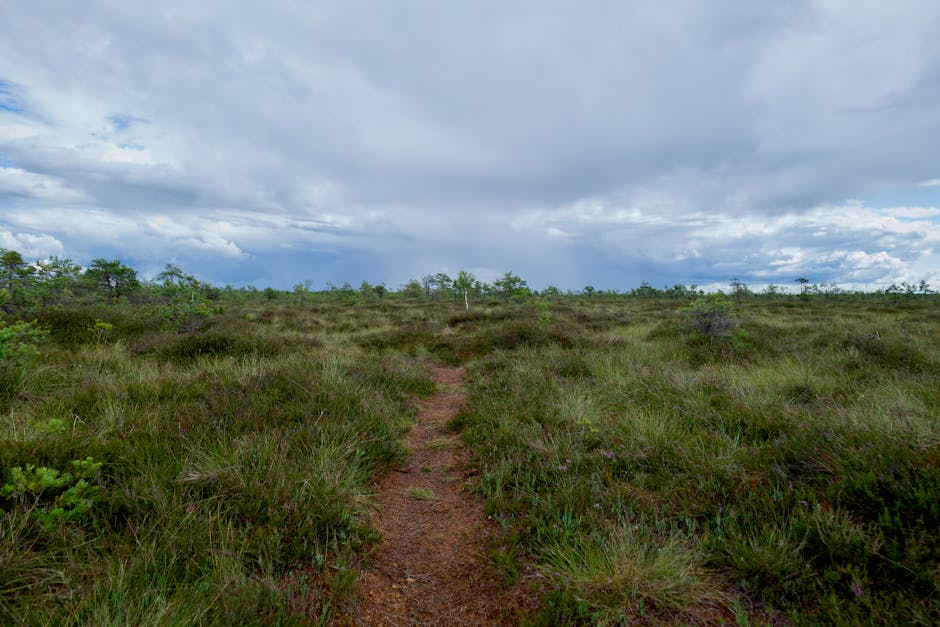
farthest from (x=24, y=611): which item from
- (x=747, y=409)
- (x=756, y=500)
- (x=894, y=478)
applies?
(x=747, y=409)

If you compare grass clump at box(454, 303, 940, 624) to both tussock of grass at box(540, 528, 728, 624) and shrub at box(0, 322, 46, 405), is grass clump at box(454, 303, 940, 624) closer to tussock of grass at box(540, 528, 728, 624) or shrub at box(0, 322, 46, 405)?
tussock of grass at box(540, 528, 728, 624)

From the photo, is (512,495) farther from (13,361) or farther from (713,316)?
(713,316)

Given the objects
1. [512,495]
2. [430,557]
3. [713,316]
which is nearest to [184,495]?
[430,557]

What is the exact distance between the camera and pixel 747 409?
452 cm

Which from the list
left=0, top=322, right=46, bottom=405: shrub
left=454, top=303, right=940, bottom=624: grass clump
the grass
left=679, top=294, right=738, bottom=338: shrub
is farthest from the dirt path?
left=679, top=294, right=738, bottom=338: shrub

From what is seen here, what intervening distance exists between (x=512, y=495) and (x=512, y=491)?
0.25ft

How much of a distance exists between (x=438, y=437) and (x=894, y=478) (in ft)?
14.2

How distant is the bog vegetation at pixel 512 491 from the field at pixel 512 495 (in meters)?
0.02

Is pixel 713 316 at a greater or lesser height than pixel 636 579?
greater

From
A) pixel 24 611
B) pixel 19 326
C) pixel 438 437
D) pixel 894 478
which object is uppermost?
pixel 19 326

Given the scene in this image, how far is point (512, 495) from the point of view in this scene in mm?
3479

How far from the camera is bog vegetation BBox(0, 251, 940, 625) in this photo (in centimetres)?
210

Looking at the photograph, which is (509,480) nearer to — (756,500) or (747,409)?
(756,500)

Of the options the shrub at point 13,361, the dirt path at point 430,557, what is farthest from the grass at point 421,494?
the shrub at point 13,361
